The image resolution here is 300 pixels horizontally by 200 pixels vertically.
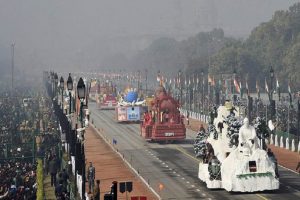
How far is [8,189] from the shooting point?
40.6 metres

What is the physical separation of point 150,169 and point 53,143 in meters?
12.2

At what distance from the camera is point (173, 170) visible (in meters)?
52.2

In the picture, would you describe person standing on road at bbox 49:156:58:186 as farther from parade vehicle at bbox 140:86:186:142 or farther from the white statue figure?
parade vehicle at bbox 140:86:186:142

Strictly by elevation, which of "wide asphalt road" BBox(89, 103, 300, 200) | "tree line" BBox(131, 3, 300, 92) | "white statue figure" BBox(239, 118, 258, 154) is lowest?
"wide asphalt road" BBox(89, 103, 300, 200)

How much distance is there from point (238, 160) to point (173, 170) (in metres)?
12.2

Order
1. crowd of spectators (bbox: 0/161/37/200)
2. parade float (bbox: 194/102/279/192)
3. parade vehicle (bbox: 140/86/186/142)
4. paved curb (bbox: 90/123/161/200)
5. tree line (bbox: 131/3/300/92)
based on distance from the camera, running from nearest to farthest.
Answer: crowd of spectators (bbox: 0/161/37/200)
parade float (bbox: 194/102/279/192)
paved curb (bbox: 90/123/161/200)
parade vehicle (bbox: 140/86/186/142)
tree line (bbox: 131/3/300/92)

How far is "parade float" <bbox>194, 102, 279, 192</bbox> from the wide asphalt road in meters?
0.57

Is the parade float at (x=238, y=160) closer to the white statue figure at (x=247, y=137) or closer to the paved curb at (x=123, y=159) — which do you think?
the white statue figure at (x=247, y=137)

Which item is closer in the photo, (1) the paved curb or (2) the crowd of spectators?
(2) the crowd of spectators

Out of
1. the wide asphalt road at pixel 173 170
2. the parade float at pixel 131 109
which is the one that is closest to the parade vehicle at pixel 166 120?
the wide asphalt road at pixel 173 170

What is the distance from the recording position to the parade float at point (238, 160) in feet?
133

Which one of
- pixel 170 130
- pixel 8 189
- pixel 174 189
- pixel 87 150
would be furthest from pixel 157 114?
pixel 8 189

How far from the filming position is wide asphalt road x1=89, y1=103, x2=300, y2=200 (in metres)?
41.6

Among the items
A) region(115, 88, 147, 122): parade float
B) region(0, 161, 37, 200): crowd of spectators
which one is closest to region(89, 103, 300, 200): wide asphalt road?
region(0, 161, 37, 200): crowd of spectators
